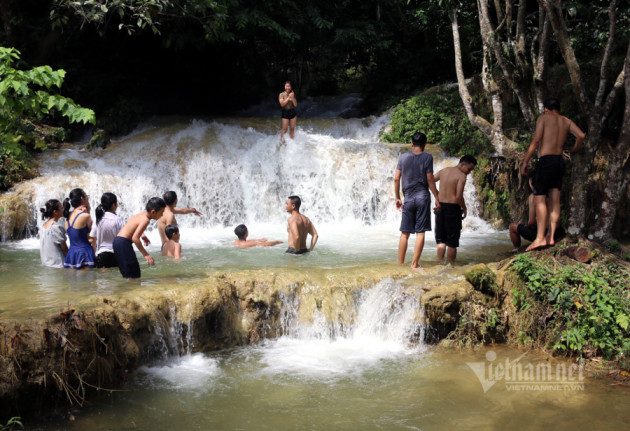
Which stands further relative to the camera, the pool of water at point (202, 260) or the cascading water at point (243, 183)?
the cascading water at point (243, 183)

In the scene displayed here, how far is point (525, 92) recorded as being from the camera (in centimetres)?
936

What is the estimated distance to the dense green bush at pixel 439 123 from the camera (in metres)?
13.5

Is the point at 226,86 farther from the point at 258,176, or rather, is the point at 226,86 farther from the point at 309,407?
the point at 309,407

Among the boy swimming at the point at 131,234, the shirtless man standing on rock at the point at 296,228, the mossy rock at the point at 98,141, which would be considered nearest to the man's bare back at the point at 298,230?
the shirtless man standing on rock at the point at 296,228

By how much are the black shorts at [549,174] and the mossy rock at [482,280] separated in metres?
1.34

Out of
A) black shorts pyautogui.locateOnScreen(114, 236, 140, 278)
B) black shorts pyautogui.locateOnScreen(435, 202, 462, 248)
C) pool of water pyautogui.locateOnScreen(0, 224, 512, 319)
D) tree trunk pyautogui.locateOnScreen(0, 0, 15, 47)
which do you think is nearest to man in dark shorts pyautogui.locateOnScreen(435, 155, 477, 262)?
black shorts pyautogui.locateOnScreen(435, 202, 462, 248)

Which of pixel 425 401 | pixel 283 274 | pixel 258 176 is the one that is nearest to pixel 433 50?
pixel 258 176

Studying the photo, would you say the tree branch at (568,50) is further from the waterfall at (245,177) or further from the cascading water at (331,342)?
the waterfall at (245,177)

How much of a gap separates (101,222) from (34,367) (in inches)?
121

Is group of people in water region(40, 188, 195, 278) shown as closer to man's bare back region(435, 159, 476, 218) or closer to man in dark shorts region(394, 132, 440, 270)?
man in dark shorts region(394, 132, 440, 270)

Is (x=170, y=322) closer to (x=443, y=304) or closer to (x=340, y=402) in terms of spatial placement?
(x=340, y=402)

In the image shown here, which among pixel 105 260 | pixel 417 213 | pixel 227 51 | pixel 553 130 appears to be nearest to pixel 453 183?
pixel 417 213

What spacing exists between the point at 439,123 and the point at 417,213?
8178 millimetres

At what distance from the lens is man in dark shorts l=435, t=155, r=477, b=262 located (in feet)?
24.9
